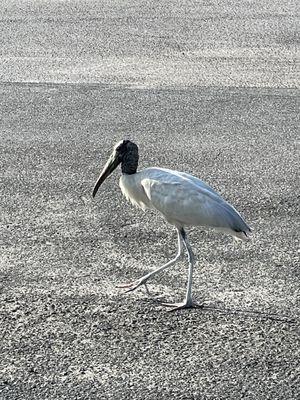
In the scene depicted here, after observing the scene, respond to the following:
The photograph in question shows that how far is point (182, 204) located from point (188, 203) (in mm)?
41

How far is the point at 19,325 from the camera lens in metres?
6.38

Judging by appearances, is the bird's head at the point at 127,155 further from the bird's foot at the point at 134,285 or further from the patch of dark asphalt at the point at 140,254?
the bird's foot at the point at 134,285

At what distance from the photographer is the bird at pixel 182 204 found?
21.6 ft

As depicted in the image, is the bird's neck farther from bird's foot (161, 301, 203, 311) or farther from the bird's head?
bird's foot (161, 301, 203, 311)

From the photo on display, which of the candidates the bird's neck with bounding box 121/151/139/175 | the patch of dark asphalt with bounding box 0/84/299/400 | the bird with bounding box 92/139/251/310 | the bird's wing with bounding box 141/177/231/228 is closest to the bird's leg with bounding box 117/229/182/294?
the bird with bounding box 92/139/251/310

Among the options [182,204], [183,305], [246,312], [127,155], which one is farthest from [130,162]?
[246,312]

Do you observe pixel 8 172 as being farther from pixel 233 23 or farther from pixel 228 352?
pixel 233 23

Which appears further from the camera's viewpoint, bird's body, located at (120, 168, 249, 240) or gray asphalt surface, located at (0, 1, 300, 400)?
bird's body, located at (120, 168, 249, 240)

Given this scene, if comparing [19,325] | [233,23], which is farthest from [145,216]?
[233,23]

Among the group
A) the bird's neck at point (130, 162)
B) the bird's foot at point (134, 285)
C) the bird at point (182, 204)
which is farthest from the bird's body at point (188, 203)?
the bird's foot at point (134, 285)

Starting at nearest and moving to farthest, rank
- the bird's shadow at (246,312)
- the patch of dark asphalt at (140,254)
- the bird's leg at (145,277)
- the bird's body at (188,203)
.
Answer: the patch of dark asphalt at (140,254)
the bird's shadow at (246,312)
the bird's body at (188,203)
the bird's leg at (145,277)

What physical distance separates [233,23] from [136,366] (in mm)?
8611

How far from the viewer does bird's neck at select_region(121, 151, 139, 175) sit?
23.4 ft

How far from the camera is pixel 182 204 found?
21.9 ft
